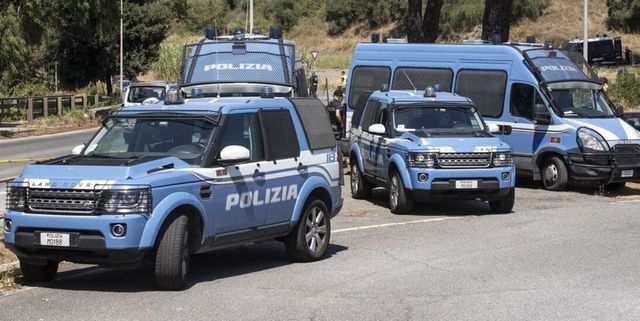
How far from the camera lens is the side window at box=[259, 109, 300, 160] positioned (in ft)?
33.9

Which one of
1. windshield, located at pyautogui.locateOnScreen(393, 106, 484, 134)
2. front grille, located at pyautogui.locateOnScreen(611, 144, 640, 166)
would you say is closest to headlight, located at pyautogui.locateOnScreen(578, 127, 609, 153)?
front grille, located at pyautogui.locateOnScreen(611, 144, 640, 166)

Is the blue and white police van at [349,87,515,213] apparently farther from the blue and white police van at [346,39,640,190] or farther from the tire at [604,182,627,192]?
the tire at [604,182,627,192]

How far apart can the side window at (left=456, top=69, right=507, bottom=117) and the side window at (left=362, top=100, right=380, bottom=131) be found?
11.6 ft

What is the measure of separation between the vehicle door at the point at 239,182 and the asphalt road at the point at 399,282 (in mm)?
623

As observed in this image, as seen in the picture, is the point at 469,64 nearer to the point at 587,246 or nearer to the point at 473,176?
the point at 473,176

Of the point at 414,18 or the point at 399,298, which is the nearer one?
the point at 399,298

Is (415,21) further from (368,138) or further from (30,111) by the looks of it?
(30,111)

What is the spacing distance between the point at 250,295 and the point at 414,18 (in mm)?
21107

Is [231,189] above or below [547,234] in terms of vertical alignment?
above

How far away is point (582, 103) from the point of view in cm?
1941

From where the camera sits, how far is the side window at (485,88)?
19953mm

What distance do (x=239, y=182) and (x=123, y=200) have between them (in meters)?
1.59

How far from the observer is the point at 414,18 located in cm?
2888

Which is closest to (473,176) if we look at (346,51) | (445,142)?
(445,142)
